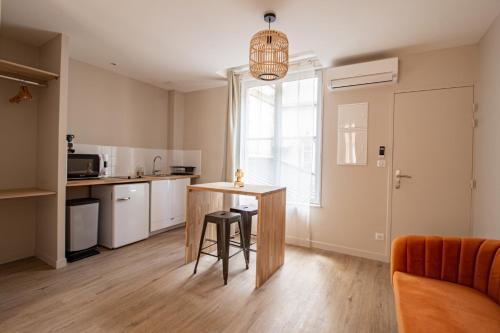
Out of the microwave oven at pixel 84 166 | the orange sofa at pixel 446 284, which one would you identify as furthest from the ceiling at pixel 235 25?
the orange sofa at pixel 446 284

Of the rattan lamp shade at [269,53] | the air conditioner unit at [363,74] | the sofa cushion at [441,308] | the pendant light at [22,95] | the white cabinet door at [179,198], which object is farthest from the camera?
the white cabinet door at [179,198]

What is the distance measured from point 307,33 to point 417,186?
2.12 m

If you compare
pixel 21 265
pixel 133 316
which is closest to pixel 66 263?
pixel 21 265

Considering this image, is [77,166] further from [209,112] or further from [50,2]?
[209,112]

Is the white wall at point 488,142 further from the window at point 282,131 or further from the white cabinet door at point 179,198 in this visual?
the white cabinet door at point 179,198

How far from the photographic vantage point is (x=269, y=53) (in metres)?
2.09

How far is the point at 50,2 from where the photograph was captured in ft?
6.93

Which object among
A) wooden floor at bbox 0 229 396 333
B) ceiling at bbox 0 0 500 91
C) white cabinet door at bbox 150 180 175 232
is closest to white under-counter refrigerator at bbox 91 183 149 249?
white cabinet door at bbox 150 180 175 232

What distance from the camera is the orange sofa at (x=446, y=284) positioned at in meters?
1.23

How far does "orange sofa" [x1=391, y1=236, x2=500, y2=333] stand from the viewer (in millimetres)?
1234

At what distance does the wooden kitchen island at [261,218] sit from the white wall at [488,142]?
6.07 feet

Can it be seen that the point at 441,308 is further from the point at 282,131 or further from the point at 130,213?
the point at 130,213

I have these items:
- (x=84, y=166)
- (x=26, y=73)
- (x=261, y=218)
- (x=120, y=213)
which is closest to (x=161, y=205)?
(x=120, y=213)

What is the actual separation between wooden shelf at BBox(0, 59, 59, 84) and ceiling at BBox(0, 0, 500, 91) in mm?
438
